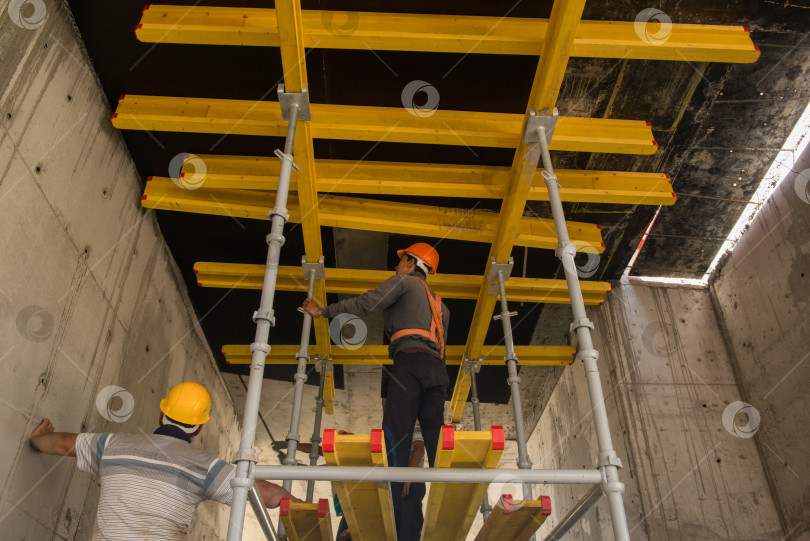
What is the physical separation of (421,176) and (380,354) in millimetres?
2473

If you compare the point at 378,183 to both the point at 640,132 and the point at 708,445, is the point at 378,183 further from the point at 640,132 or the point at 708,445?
the point at 708,445

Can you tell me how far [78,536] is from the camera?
16.5 ft

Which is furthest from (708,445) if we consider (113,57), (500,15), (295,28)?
(113,57)

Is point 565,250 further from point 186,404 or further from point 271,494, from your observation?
point 186,404

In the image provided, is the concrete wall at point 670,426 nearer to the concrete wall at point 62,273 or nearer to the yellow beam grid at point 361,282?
the yellow beam grid at point 361,282

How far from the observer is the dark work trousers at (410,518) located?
14.6 feet

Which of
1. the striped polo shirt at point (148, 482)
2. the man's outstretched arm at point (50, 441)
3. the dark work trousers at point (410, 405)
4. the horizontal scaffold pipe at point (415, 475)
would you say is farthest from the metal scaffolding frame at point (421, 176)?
the man's outstretched arm at point (50, 441)

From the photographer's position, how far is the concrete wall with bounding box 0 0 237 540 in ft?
13.3

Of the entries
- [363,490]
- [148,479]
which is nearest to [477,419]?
[363,490]

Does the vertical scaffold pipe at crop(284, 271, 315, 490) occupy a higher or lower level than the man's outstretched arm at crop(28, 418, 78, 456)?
higher

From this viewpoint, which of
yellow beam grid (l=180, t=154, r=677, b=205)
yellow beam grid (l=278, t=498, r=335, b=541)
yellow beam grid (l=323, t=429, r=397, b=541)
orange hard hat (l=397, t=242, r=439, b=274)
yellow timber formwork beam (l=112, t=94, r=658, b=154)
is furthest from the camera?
orange hard hat (l=397, t=242, r=439, b=274)

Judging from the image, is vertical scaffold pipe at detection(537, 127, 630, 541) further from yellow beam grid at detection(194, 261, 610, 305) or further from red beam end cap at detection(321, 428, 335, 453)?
yellow beam grid at detection(194, 261, 610, 305)

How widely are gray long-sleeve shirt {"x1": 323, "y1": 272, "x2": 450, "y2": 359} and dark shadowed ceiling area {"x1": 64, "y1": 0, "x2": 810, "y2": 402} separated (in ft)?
5.11

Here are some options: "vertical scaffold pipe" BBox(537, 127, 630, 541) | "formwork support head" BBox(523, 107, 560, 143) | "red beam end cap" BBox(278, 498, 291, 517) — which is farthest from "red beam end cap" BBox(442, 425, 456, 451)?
"formwork support head" BBox(523, 107, 560, 143)
